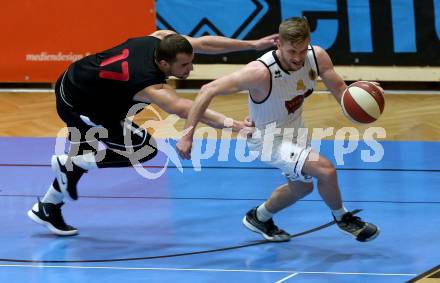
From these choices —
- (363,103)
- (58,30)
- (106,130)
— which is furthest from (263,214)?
(58,30)

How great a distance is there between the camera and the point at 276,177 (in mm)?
8633

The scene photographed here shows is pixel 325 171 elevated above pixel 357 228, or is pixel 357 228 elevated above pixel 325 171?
pixel 325 171

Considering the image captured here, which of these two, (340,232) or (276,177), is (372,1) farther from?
(340,232)

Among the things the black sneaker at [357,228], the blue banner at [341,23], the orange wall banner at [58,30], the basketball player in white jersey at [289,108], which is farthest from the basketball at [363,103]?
the orange wall banner at [58,30]

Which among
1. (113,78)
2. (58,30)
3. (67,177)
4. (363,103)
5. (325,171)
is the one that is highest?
(58,30)

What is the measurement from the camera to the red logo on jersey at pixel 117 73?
6586mm

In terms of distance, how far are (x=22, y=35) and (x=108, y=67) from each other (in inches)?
251

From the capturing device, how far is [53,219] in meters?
7.03

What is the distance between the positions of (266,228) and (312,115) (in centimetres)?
438

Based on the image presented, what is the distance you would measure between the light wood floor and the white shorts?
12.1 ft

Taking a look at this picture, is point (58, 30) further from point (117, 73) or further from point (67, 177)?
point (117, 73)

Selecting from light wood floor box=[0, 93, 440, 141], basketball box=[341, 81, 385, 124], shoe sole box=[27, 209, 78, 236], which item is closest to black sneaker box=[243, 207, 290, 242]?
basketball box=[341, 81, 385, 124]

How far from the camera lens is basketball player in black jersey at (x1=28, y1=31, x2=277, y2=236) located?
6.47m

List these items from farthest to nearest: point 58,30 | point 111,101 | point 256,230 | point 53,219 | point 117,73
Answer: point 58,30 < point 53,219 < point 256,230 < point 111,101 < point 117,73
